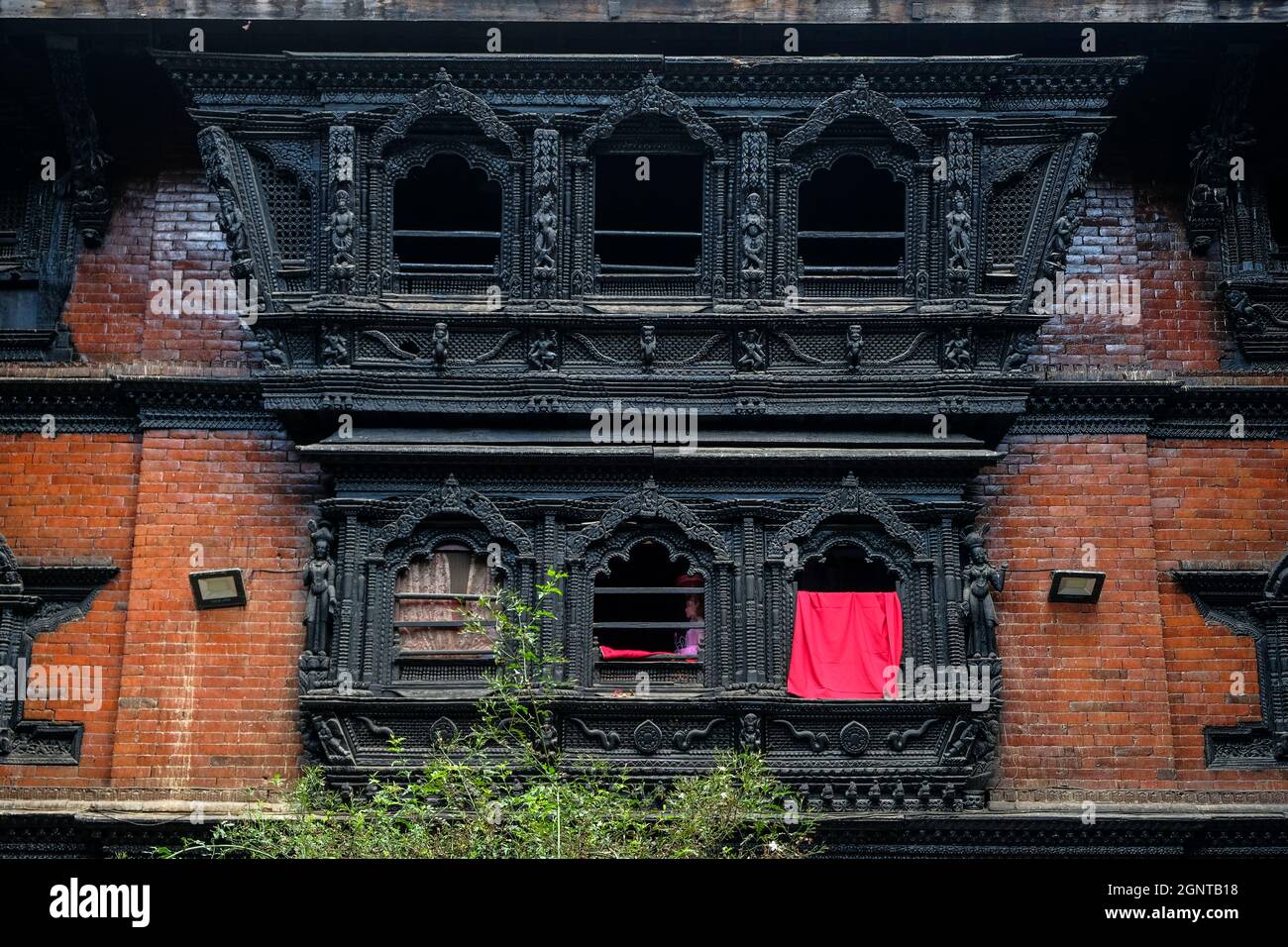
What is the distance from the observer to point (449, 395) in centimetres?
1465

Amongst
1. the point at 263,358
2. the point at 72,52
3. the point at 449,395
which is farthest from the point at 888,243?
the point at 72,52

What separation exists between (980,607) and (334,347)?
6.25 meters

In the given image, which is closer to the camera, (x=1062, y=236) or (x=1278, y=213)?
(x=1062, y=236)

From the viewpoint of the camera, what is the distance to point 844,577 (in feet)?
51.6

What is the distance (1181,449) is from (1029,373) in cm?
200

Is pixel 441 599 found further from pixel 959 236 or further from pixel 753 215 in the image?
pixel 959 236

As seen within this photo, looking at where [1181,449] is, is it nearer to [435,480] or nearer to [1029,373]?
[1029,373]

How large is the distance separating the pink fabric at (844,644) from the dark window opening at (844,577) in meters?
1.19

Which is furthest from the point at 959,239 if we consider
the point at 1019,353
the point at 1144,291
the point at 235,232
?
the point at 235,232

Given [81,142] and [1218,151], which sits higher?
[81,142]

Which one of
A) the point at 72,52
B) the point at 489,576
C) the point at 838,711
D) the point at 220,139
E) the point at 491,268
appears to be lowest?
the point at 838,711

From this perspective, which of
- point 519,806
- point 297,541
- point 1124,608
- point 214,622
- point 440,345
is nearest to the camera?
point 519,806

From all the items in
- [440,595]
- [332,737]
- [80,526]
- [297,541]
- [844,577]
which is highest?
[80,526]

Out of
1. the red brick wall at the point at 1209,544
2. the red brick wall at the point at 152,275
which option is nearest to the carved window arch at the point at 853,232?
the red brick wall at the point at 1209,544
